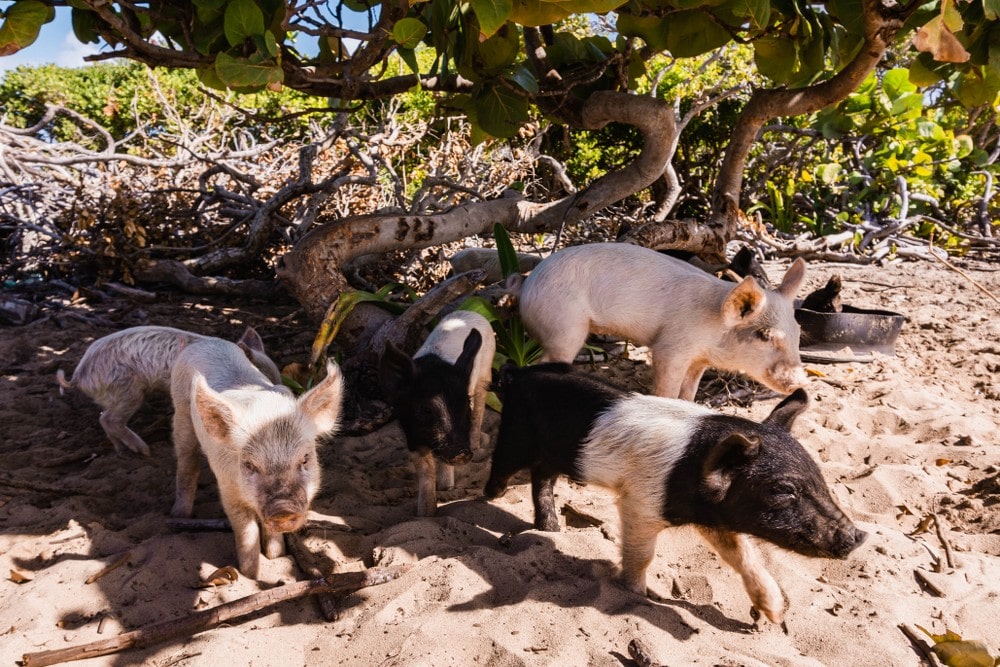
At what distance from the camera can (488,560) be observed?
312cm

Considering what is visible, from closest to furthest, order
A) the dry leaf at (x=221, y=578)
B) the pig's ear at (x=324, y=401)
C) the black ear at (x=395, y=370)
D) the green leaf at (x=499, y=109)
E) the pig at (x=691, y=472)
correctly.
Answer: the pig at (x=691, y=472) < the dry leaf at (x=221, y=578) < the pig's ear at (x=324, y=401) < the black ear at (x=395, y=370) < the green leaf at (x=499, y=109)

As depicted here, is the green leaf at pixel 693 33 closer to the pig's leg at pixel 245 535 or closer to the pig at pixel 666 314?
the pig at pixel 666 314

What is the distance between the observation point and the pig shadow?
280 cm

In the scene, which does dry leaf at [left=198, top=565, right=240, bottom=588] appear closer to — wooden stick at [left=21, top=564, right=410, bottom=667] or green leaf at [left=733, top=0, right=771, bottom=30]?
wooden stick at [left=21, top=564, right=410, bottom=667]

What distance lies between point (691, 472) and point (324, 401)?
1613 millimetres

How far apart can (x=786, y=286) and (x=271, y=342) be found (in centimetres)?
408

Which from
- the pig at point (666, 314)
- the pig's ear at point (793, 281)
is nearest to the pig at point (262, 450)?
the pig at point (666, 314)

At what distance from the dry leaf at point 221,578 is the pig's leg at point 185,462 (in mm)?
665

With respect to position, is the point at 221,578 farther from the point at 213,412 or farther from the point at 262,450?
the point at 213,412

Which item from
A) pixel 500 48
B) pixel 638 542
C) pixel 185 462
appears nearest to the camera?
pixel 638 542

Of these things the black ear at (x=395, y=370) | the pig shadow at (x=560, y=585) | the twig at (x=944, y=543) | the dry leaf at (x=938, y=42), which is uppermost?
the dry leaf at (x=938, y=42)

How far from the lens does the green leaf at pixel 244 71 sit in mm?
3176

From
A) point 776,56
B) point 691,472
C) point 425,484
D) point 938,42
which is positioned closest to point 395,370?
point 425,484

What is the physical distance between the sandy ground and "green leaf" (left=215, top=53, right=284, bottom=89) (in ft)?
6.92
